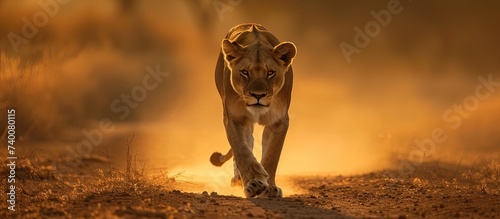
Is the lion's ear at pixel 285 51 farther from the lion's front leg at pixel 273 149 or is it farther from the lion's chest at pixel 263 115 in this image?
the lion's front leg at pixel 273 149

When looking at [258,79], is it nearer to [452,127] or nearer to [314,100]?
[452,127]

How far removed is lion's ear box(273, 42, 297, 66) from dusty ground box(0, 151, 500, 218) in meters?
1.51

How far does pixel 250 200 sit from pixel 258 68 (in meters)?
1.51

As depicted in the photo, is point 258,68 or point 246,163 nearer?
point 246,163

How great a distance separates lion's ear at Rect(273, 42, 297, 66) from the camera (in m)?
9.12

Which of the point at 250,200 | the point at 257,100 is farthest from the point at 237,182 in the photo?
the point at 250,200

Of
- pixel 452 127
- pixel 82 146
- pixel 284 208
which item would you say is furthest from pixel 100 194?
pixel 452 127

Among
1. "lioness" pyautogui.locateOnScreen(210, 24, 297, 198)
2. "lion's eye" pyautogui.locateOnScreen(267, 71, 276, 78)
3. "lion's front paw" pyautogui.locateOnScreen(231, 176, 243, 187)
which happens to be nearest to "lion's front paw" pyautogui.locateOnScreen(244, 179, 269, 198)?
"lioness" pyautogui.locateOnScreen(210, 24, 297, 198)

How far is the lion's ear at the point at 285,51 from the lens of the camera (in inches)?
359

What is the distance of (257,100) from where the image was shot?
873 cm

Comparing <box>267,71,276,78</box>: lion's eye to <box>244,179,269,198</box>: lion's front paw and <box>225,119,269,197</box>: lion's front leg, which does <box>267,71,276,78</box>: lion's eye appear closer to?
<box>225,119,269,197</box>: lion's front leg

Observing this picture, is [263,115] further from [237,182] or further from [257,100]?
[237,182]

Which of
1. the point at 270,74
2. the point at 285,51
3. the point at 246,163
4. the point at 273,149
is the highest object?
the point at 285,51

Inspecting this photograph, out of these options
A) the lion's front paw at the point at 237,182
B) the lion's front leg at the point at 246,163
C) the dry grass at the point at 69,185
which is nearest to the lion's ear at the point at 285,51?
the lion's front leg at the point at 246,163
